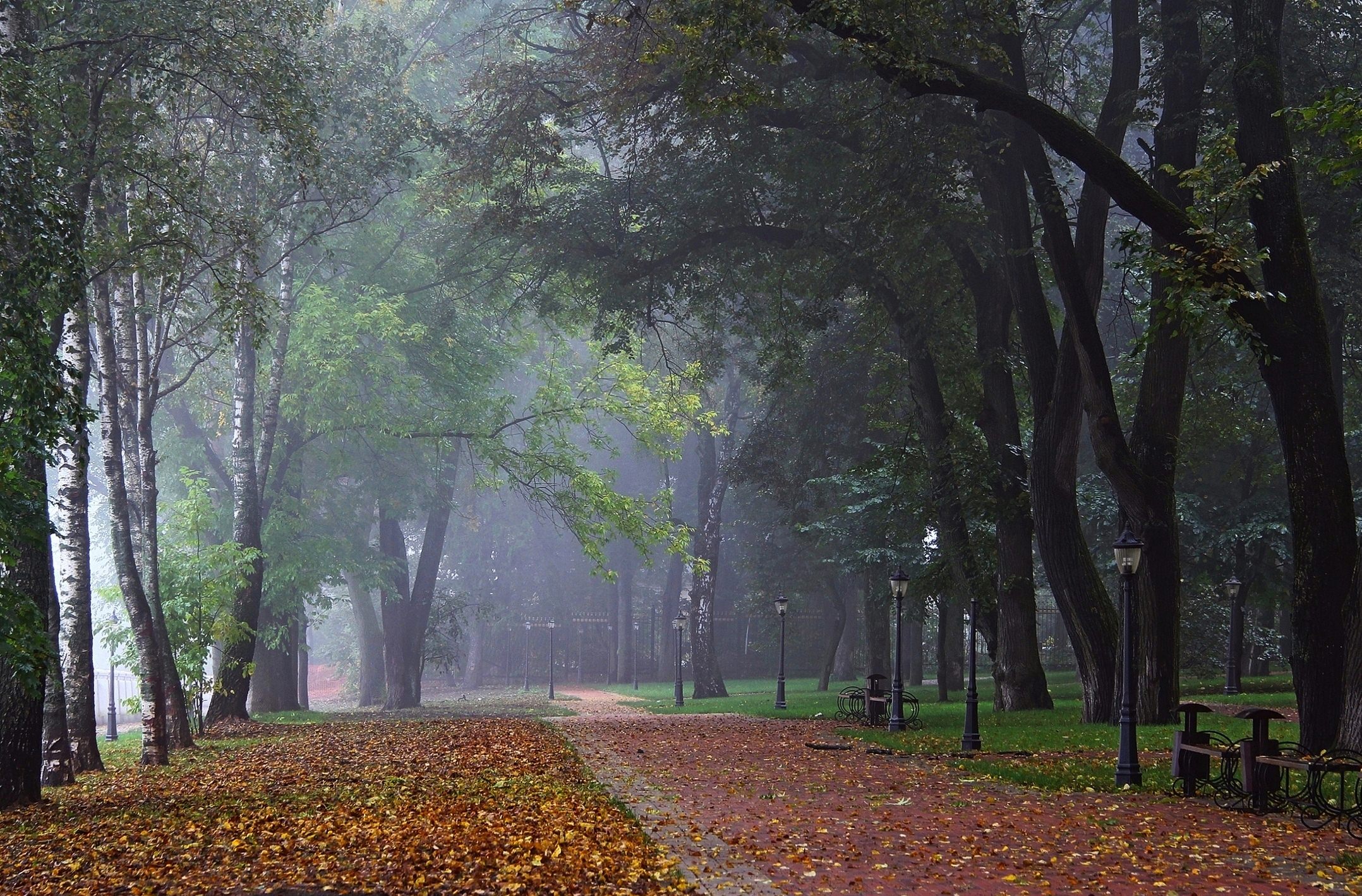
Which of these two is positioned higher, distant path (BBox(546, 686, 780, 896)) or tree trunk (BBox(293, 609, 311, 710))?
distant path (BBox(546, 686, 780, 896))

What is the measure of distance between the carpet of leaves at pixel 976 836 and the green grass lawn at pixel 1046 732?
503 millimetres

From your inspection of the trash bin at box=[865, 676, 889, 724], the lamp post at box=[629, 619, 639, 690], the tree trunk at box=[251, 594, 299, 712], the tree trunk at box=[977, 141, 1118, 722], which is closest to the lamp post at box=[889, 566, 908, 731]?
the trash bin at box=[865, 676, 889, 724]

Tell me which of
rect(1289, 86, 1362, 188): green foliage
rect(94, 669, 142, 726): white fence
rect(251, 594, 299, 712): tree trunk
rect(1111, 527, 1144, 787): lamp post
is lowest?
rect(94, 669, 142, 726): white fence

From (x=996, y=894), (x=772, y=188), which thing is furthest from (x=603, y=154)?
(x=996, y=894)

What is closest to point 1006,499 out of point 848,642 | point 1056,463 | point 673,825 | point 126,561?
point 1056,463

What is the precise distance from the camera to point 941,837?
8.61 meters

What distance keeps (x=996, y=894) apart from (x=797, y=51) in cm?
1334

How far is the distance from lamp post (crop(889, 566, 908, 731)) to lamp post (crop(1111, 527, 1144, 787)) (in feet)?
12.4

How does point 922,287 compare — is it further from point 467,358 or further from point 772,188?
point 467,358

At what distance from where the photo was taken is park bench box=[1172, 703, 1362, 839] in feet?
29.3

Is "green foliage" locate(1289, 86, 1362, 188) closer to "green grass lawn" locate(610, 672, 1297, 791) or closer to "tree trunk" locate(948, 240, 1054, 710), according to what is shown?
"green grass lawn" locate(610, 672, 1297, 791)

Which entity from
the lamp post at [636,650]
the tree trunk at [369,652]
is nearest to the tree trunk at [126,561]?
the tree trunk at [369,652]

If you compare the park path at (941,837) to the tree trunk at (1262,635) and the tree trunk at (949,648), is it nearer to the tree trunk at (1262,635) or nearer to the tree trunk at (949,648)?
the tree trunk at (949,648)

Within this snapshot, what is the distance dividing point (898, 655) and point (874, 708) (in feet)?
9.88
